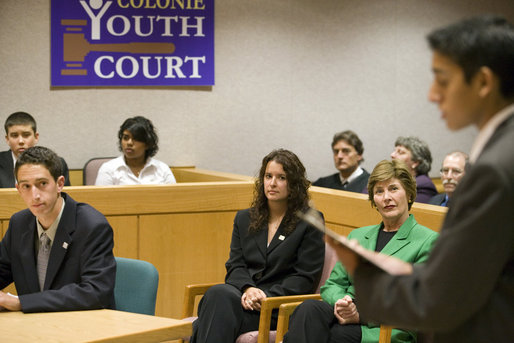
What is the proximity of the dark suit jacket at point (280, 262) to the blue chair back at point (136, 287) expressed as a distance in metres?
0.78

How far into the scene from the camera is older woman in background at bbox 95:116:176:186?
567 cm

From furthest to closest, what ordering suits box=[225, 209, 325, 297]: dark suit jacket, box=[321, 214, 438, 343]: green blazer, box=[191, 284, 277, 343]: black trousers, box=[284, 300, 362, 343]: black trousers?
box=[225, 209, 325, 297]: dark suit jacket
box=[191, 284, 277, 343]: black trousers
box=[284, 300, 362, 343]: black trousers
box=[321, 214, 438, 343]: green blazer

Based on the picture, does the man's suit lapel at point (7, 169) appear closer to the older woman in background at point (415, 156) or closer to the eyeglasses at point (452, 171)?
the older woman in background at point (415, 156)

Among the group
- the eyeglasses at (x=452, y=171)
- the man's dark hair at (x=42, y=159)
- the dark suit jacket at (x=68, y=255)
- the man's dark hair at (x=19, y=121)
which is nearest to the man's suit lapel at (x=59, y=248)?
the dark suit jacket at (x=68, y=255)

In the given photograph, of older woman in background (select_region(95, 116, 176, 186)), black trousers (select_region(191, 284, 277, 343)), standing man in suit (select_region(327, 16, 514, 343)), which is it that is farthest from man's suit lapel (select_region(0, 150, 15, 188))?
standing man in suit (select_region(327, 16, 514, 343))

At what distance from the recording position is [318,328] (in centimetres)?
328

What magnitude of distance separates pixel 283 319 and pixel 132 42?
12.8ft

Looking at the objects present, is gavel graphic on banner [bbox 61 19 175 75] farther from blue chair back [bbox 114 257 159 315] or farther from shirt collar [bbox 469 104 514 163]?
shirt collar [bbox 469 104 514 163]

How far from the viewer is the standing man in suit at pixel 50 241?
2789 millimetres

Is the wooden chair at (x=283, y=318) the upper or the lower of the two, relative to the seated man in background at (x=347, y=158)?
lower

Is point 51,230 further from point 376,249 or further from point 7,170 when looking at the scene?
point 7,170

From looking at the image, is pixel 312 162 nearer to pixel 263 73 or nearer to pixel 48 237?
pixel 263 73

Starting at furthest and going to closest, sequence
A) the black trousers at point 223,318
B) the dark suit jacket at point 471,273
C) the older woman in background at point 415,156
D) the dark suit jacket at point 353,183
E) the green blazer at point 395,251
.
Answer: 1. the dark suit jacket at point 353,183
2. the older woman in background at point 415,156
3. the black trousers at point 223,318
4. the green blazer at point 395,251
5. the dark suit jacket at point 471,273

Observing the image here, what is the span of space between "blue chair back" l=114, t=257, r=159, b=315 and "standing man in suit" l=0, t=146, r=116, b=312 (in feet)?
0.52
